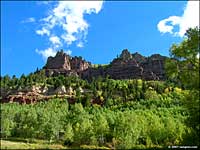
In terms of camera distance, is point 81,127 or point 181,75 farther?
point 81,127

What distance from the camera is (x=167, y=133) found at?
101 metres

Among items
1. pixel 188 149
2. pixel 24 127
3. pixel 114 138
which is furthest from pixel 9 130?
pixel 188 149

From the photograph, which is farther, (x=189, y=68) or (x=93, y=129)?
(x=93, y=129)

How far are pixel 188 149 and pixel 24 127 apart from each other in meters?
65.7

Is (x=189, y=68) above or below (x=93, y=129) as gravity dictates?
above

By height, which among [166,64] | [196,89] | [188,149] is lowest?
[188,149]

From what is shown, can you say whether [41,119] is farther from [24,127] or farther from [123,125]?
[123,125]

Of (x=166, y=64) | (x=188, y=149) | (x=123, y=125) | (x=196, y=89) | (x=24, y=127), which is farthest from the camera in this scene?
(x=24, y=127)

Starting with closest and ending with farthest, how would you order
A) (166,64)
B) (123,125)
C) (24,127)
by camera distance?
(166,64) < (123,125) < (24,127)

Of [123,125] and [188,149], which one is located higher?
[123,125]

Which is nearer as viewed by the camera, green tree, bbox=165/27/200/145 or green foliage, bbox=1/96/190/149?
green tree, bbox=165/27/200/145

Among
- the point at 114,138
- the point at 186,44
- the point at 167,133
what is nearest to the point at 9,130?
the point at 114,138

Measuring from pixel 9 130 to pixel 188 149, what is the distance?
209ft

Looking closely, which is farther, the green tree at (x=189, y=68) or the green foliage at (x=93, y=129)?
the green foliage at (x=93, y=129)
